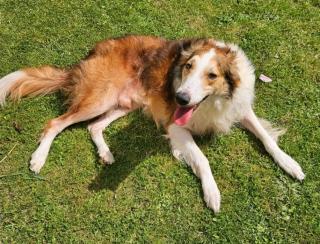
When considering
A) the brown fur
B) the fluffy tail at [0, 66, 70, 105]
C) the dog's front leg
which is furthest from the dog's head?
the fluffy tail at [0, 66, 70, 105]

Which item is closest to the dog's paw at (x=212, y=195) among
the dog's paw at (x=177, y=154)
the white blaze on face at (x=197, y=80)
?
the dog's paw at (x=177, y=154)

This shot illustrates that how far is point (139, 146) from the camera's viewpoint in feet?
16.7

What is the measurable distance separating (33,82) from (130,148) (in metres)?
1.40

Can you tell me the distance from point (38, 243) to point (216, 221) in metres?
1.70

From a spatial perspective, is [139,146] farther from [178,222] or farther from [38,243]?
[38,243]

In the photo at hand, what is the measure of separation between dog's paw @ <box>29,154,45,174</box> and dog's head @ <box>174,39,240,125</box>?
5.27 feet

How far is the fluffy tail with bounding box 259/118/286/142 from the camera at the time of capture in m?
5.01

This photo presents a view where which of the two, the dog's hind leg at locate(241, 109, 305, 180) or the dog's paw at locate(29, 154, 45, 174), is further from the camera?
the dog's paw at locate(29, 154, 45, 174)

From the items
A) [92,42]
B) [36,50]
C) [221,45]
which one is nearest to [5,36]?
[36,50]

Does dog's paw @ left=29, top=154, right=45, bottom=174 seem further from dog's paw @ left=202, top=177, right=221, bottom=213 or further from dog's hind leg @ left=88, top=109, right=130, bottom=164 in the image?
dog's paw @ left=202, top=177, right=221, bottom=213

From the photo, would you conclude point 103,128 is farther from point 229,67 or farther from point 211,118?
point 229,67

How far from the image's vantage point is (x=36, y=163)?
4.85m

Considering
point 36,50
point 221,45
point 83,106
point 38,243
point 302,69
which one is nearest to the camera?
point 38,243

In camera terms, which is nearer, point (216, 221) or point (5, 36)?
point (216, 221)
